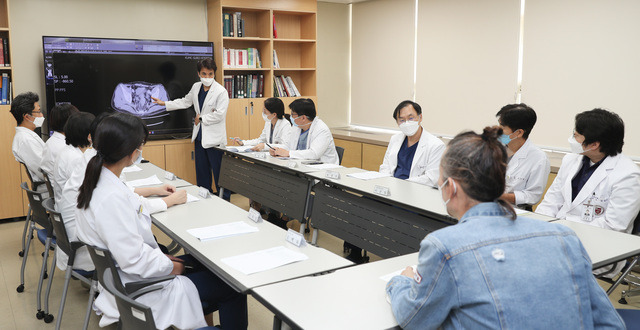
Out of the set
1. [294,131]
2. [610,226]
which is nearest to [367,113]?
[294,131]

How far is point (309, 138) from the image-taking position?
189 inches

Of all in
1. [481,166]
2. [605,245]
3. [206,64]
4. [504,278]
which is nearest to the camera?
[504,278]

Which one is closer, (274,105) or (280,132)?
(274,105)

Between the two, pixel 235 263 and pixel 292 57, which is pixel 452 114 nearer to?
pixel 292 57

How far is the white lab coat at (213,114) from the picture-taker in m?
5.64

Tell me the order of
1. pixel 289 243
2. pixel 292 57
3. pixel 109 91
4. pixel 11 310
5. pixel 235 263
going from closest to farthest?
pixel 235 263 < pixel 289 243 < pixel 11 310 < pixel 109 91 < pixel 292 57

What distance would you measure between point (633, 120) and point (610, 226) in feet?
6.90

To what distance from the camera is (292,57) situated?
22.7ft

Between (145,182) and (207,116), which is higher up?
(207,116)

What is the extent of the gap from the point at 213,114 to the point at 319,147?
1.59 metres

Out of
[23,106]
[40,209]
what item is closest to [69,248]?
[40,209]

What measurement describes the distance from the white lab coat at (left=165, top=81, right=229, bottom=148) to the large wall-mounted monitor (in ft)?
0.85

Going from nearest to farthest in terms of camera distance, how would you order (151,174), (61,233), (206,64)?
(61,233), (151,174), (206,64)

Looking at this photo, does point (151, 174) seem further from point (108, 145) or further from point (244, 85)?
point (244, 85)
